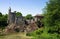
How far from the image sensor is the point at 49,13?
107ft

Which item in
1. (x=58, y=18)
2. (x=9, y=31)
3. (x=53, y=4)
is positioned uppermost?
(x=53, y=4)

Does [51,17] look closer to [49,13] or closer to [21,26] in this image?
[49,13]

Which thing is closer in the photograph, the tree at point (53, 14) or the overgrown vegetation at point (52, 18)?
the overgrown vegetation at point (52, 18)

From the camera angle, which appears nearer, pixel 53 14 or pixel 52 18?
pixel 53 14

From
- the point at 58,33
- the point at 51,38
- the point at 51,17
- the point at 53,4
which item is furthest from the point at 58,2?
the point at 51,38

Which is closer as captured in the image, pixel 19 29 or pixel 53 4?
pixel 53 4

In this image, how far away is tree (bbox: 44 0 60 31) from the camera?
3153 centimetres

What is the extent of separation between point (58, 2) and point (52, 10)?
1808mm

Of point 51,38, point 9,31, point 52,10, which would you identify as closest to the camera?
point 51,38

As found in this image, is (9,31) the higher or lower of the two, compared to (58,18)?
lower

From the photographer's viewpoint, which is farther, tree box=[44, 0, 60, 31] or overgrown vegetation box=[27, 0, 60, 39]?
tree box=[44, 0, 60, 31]

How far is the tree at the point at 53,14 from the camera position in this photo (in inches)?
1241

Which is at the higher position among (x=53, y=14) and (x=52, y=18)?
(x=53, y=14)

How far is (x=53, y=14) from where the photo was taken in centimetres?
3238
